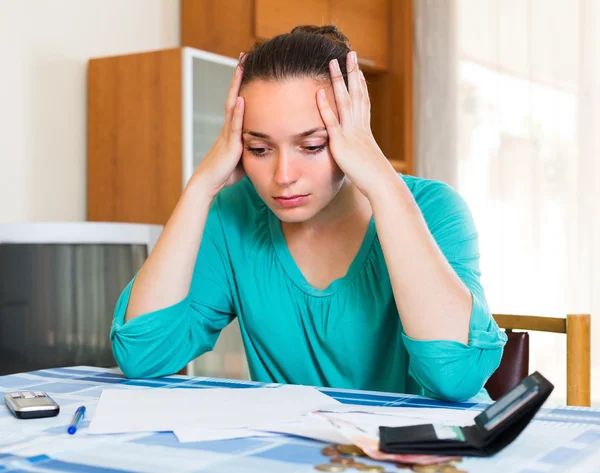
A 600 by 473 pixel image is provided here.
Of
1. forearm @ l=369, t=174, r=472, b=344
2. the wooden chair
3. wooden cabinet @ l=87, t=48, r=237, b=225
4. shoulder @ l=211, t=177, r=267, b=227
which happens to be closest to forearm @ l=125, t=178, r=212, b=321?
shoulder @ l=211, t=177, r=267, b=227

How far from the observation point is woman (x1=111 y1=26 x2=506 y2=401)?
1.18 meters

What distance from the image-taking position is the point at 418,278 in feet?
3.81

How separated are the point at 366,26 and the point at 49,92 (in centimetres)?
151

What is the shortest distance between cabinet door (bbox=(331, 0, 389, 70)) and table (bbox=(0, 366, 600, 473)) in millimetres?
2716

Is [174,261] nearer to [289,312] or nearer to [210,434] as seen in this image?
[289,312]

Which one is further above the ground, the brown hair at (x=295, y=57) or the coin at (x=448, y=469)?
the brown hair at (x=295, y=57)

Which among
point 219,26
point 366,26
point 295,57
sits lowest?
point 295,57

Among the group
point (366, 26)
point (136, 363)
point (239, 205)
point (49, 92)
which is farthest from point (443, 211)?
point (366, 26)

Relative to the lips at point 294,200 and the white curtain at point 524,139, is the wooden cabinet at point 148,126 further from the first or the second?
the lips at point 294,200

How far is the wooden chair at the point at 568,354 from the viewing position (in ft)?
4.41


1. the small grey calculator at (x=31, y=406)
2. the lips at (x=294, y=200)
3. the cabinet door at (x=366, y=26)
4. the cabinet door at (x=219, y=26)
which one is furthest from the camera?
the cabinet door at (x=366, y=26)

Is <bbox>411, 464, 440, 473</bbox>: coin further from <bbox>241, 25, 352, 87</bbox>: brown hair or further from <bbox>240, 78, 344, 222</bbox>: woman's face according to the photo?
<bbox>241, 25, 352, 87</bbox>: brown hair

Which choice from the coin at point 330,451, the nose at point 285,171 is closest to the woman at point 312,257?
the nose at point 285,171

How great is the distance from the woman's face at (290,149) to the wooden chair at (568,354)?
17.8 inches
